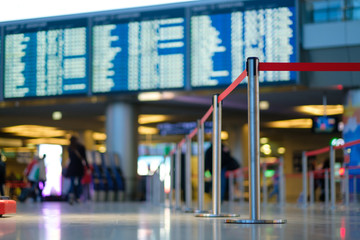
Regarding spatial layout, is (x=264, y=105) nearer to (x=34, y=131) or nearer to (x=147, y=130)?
(x=147, y=130)

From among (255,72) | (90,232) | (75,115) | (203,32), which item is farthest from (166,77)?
(90,232)

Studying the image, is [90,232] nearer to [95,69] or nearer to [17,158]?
[95,69]

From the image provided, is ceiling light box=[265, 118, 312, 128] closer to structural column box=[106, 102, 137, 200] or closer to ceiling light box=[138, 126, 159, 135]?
ceiling light box=[138, 126, 159, 135]

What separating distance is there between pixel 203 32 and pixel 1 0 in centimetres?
421

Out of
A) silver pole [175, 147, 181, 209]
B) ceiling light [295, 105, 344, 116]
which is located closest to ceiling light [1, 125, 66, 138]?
ceiling light [295, 105, 344, 116]

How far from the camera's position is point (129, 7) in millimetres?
14469

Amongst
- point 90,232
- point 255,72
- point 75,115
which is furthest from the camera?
point 75,115

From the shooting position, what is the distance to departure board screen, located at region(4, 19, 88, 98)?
14742 millimetres

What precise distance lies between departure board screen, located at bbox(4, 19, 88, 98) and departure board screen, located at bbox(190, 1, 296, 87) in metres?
2.62

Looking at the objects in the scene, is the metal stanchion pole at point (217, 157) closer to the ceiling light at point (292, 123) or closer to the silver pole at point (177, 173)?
the silver pole at point (177, 173)

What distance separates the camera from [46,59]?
48.9 ft

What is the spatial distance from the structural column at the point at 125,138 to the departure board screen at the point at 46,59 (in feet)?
3.72

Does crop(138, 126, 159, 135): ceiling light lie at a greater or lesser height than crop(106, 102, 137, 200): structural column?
greater

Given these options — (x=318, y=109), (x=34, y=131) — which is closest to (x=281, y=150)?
(x=318, y=109)
